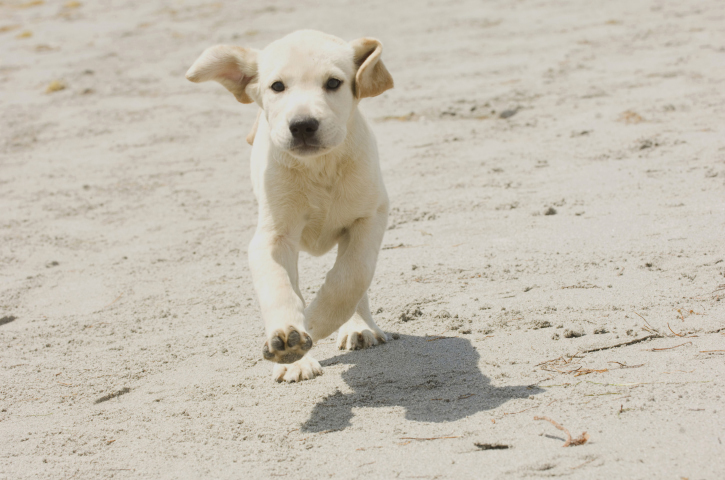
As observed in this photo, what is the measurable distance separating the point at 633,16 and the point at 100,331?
923 centimetres

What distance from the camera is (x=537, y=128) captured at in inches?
300

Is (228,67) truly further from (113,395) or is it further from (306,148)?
(113,395)

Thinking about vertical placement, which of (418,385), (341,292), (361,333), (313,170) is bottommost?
(361,333)

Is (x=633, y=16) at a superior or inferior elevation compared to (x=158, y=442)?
superior

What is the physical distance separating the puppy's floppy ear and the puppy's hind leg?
129 cm

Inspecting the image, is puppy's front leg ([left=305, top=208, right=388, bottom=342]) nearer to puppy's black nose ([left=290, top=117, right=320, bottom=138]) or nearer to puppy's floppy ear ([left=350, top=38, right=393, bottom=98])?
puppy's black nose ([left=290, top=117, right=320, bottom=138])

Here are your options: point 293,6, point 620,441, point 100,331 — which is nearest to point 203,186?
point 100,331

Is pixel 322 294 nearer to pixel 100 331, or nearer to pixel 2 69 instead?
pixel 100 331

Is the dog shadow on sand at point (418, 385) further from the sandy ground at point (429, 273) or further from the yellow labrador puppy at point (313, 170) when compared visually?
the yellow labrador puppy at point (313, 170)

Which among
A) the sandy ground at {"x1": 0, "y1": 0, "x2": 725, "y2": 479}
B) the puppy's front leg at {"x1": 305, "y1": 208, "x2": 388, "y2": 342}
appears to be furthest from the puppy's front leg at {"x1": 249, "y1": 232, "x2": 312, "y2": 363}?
the sandy ground at {"x1": 0, "y1": 0, "x2": 725, "y2": 479}

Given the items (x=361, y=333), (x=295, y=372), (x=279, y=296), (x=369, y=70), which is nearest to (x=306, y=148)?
(x=369, y=70)

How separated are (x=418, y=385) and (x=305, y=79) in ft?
5.33

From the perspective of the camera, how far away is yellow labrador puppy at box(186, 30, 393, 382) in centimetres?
364

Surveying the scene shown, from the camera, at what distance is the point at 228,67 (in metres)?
4.20
